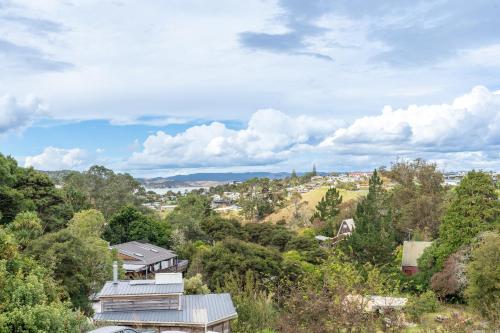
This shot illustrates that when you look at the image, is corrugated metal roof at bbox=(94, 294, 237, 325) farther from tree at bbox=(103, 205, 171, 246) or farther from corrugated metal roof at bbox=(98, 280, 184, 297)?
tree at bbox=(103, 205, 171, 246)

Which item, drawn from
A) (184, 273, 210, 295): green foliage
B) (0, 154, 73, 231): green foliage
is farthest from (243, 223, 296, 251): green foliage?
(184, 273, 210, 295): green foliage

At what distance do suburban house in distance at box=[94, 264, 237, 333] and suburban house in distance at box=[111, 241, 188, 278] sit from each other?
16.1 metres

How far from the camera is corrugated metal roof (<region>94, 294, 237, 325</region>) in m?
18.6

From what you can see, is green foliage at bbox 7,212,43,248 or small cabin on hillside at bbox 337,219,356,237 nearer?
green foliage at bbox 7,212,43,248

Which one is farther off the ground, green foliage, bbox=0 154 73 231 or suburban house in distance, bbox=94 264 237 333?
green foliage, bbox=0 154 73 231

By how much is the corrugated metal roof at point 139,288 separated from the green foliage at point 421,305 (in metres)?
9.62

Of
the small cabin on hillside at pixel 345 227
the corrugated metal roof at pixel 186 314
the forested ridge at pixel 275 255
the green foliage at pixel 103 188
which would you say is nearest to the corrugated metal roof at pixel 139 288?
the corrugated metal roof at pixel 186 314

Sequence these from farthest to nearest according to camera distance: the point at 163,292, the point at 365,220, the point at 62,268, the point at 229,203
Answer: the point at 229,203 → the point at 365,220 → the point at 62,268 → the point at 163,292

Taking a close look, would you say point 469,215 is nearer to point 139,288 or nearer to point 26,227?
point 139,288

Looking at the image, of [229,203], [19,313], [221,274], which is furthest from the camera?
[229,203]

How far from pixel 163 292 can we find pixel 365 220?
22229 mm

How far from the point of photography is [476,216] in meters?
33.4

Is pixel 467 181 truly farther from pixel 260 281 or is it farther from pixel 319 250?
pixel 260 281

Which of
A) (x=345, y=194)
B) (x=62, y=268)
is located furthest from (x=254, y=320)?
(x=345, y=194)
